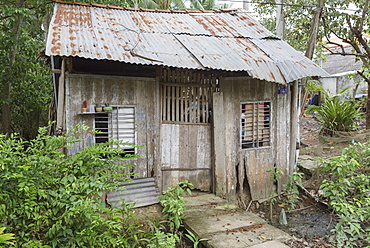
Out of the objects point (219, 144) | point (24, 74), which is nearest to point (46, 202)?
point (219, 144)

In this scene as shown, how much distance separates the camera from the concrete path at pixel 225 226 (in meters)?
4.93

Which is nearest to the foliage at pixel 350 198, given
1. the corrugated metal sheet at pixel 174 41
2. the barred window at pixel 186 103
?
the corrugated metal sheet at pixel 174 41

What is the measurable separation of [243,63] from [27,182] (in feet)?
13.8

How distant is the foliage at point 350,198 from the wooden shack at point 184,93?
55.9 inches

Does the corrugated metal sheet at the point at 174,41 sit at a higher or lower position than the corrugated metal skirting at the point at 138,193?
higher

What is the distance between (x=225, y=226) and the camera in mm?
5457

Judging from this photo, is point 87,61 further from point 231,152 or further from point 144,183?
point 231,152

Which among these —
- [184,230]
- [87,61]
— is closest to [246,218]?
[184,230]

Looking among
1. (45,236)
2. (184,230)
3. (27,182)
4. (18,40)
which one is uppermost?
(18,40)

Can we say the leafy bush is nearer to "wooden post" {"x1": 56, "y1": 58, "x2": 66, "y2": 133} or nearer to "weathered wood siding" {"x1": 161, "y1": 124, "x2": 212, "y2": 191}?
"wooden post" {"x1": 56, "y1": 58, "x2": 66, "y2": 133}

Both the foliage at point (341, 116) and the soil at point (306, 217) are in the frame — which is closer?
the soil at point (306, 217)

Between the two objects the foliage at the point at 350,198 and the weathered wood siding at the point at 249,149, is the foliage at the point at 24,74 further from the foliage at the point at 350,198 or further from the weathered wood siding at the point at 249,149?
the foliage at the point at 350,198

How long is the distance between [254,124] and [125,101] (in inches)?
115

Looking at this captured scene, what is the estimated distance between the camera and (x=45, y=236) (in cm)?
396
